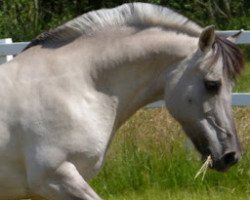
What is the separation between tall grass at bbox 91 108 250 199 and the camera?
7527 millimetres

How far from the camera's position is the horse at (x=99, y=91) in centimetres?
511

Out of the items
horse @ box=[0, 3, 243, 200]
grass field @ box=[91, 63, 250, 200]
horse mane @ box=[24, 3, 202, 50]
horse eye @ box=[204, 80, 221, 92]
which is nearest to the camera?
horse @ box=[0, 3, 243, 200]

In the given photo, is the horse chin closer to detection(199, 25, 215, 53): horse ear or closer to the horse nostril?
the horse nostril

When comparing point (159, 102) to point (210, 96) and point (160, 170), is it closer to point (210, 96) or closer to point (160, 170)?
point (160, 170)

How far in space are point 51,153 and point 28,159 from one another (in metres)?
0.13

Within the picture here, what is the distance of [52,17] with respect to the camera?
18891 mm

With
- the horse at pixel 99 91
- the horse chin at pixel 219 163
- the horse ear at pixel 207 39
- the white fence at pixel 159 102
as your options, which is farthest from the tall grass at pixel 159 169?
the horse ear at pixel 207 39

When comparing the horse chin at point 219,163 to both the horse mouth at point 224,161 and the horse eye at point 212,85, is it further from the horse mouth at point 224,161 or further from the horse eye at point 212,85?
the horse eye at point 212,85

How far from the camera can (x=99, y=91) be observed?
17.3 ft

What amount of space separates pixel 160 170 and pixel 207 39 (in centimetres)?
271

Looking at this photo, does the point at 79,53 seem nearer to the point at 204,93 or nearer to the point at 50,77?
the point at 50,77

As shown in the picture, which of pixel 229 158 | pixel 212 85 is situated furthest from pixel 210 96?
pixel 229 158

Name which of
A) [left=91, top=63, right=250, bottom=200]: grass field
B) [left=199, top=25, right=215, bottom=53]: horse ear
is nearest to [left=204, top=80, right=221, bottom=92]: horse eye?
[left=199, top=25, right=215, bottom=53]: horse ear

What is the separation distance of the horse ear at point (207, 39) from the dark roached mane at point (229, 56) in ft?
0.18
